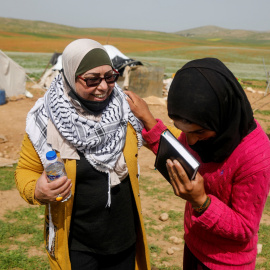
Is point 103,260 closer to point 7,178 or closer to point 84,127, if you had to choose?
point 84,127

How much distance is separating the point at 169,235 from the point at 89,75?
327cm

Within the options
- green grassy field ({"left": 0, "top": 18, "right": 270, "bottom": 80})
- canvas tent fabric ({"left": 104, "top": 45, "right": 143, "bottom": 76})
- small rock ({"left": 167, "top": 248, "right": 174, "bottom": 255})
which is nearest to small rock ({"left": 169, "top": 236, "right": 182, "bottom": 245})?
small rock ({"left": 167, "top": 248, "right": 174, "bottom": 255})

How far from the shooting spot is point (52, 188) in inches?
74.8

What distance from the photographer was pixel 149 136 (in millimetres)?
2209

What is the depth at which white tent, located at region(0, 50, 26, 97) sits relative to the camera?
13641 mm

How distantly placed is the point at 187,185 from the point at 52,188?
838mm

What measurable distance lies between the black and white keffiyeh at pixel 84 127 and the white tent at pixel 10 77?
12.7 meters

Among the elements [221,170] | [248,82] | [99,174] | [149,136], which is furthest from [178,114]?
[248,82]

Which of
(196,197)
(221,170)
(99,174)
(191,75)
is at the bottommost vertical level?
(99,174)

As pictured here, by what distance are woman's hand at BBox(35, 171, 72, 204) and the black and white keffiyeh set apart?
19 centimetres

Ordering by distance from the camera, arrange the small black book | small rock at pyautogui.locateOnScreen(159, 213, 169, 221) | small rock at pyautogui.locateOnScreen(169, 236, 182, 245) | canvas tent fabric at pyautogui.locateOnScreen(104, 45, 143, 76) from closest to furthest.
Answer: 1. the small black book
2. small rock at pyautogui.locateOnScreen(169, 236, 182, 245)
3. small rock at pyautogui.locateOnScreen(159, 213, 169, 221)
4. canvas tent fabric at pyautogui.locateOnScreen(104, 45, 143, 76)

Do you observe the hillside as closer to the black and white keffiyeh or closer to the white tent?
the white tent

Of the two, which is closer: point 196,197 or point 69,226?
point 196,197

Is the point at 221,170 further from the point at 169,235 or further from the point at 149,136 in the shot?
the point at 169,235
